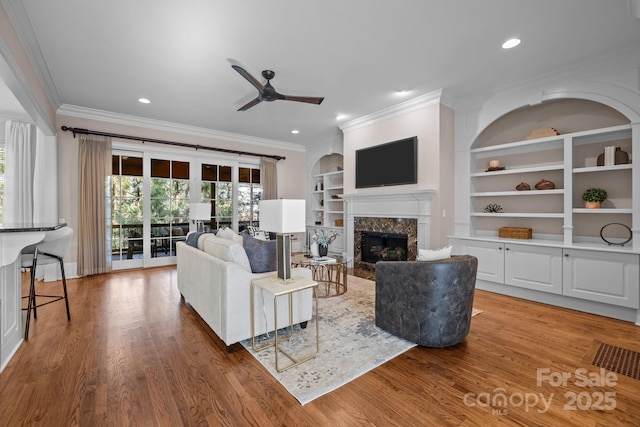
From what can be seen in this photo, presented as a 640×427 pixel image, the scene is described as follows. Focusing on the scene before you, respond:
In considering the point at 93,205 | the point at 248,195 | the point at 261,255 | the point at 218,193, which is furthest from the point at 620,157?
the point at 93,205

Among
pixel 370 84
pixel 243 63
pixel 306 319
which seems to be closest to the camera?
pixel 306 319

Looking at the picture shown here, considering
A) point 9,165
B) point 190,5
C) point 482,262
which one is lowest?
point 482,262

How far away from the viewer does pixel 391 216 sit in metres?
4.86

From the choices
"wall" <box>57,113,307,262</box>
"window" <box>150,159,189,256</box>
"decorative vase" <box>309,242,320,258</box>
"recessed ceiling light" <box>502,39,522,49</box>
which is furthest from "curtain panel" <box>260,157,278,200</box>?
"recessed ceiling light" <box>502,39,522,49</box>

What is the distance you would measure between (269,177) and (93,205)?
134 inches

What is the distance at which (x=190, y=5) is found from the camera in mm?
2375

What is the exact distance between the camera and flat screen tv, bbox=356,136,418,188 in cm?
459

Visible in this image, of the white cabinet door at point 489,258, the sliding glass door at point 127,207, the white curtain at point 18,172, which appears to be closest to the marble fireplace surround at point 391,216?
the white cabinet door at point 489,258

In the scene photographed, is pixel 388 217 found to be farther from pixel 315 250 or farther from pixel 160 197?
pixel 160 197

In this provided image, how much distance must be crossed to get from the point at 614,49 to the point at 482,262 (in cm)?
277

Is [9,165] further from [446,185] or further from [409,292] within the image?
[446,185]

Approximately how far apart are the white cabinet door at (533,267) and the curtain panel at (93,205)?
630 cm

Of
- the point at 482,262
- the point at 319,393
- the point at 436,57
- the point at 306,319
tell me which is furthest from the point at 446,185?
the point at 319,393

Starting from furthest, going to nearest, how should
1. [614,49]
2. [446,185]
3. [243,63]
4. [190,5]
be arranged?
[446,185] → [243,63] → [614,49] → [190,5]
